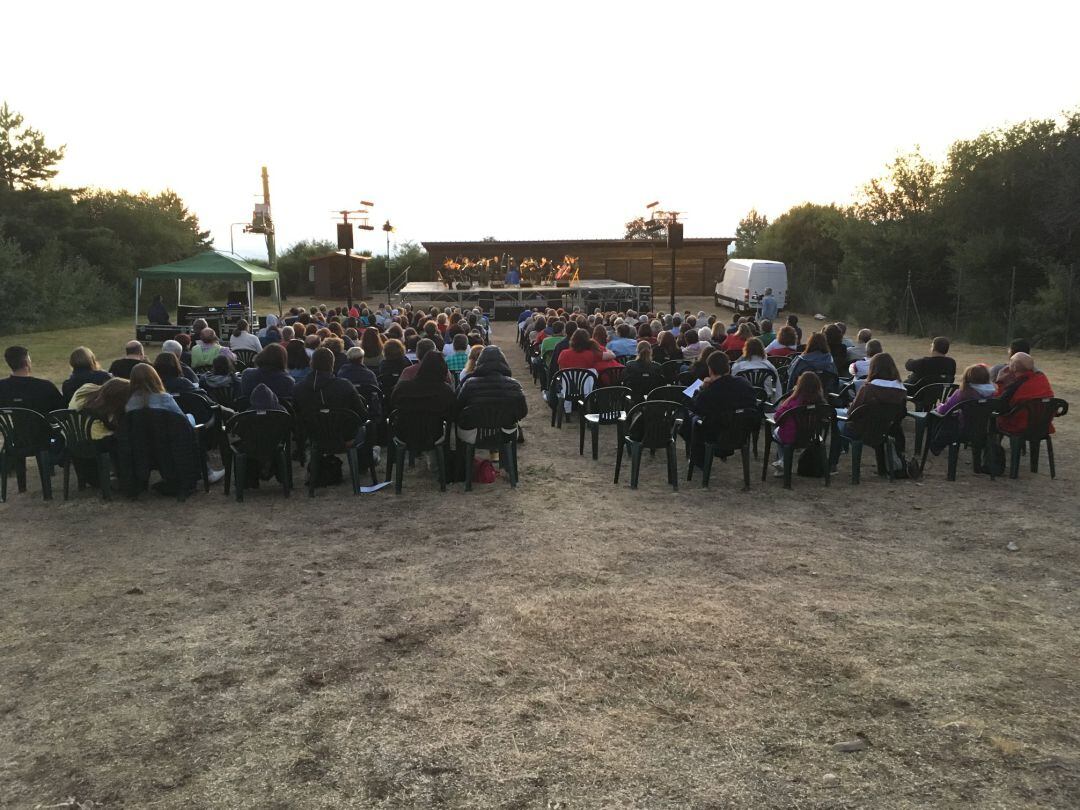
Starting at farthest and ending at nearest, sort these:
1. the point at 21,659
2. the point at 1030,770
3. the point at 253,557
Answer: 1. the point at 253,557
2. the point at 21,659
3. the point at 1030,770

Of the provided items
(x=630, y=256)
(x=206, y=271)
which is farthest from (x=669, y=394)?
(x=630, y=256)

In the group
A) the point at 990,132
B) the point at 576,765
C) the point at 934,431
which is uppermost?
the point at 990,132

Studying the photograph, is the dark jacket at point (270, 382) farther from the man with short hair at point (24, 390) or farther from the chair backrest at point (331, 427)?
the man with short hair at point (24, 390)

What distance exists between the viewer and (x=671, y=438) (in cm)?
679

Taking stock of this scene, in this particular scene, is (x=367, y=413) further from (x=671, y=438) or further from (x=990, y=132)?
(x=990, y=132)

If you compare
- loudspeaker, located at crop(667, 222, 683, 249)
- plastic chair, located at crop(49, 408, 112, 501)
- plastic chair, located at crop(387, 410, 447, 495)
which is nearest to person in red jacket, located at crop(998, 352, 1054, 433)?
plastic chair, located at crop(387, 410, 447, 495)

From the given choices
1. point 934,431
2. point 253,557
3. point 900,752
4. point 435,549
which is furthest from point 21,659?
point 934,431

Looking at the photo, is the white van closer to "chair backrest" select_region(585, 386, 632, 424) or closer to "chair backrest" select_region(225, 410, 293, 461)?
"chair backrest" select_region(585, 386, 632, 424)

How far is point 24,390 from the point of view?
675 centimetres

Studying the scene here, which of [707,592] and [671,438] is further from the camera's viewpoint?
[671,438]

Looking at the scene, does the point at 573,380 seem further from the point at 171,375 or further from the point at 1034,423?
the point at 1034,423

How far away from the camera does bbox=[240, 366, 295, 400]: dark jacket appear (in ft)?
22.7

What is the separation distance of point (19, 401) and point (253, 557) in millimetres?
3058

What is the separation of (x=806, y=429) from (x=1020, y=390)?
178cm
